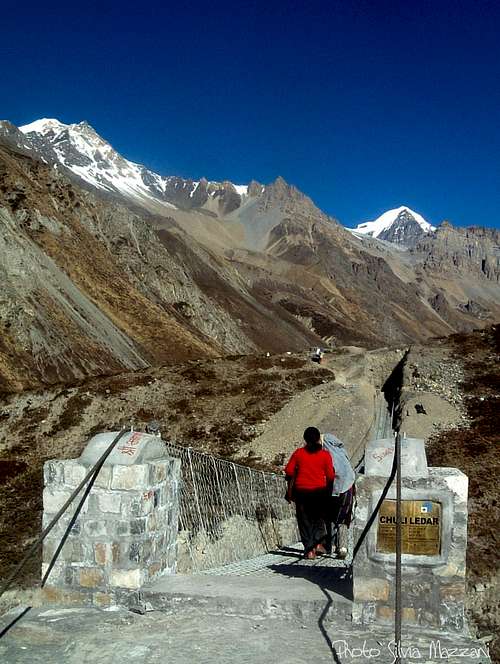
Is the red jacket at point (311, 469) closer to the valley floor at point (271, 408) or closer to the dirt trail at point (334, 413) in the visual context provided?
the valley floor at point (271, 408)

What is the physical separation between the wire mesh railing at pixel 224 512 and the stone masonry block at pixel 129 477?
312 cm

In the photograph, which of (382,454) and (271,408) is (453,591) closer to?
(382,454)

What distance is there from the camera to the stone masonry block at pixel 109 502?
25.3 ft

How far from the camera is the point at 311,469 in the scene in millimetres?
9711

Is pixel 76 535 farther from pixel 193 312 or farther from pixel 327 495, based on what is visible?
pixel 193 312

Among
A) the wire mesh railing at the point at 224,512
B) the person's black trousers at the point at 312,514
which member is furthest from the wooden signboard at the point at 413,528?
the wire mesh railing at the point at 224,512

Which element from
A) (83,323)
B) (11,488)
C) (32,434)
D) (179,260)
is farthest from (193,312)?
(11,488)

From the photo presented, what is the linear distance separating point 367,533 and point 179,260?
103 m

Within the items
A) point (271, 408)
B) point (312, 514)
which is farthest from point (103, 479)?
point (271, 408)

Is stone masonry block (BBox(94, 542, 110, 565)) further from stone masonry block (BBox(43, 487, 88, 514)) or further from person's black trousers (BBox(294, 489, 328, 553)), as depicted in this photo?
person's black trousers (BBox(294, 489, 328, 553))

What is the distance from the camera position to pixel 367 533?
22.6 ft

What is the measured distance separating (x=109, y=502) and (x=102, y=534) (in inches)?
14.7

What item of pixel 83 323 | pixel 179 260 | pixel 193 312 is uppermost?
pixel 179 260

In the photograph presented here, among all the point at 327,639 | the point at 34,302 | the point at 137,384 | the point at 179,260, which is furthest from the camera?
the point at 179,260
